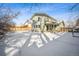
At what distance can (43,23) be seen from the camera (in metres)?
1.63

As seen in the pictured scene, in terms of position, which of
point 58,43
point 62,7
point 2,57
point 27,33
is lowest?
point 2,57

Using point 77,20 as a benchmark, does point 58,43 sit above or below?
below

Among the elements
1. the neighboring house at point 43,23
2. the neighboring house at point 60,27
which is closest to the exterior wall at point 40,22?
the neighboring house at point 43,23

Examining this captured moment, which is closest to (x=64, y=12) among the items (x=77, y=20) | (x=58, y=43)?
(x=77, y=20)

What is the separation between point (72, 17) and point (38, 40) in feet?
1.40

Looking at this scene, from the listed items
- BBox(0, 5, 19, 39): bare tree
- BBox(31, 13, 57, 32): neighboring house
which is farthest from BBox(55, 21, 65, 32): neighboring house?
BBox(0, 5, 19, 39): bare tree

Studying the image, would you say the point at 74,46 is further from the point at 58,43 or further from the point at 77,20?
the point at 77,20

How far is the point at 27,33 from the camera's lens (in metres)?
1.60

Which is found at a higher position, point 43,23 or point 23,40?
point 43,23

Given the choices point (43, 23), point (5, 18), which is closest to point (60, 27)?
point (43, 23)

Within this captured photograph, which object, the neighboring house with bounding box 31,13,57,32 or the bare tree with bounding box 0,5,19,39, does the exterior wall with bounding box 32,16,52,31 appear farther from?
the bare tree with bounding box 0,5,19,39

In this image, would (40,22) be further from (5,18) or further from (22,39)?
(5,18)

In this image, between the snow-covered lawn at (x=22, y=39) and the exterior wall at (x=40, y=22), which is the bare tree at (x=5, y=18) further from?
the exterior wall at (x=40, y=22)

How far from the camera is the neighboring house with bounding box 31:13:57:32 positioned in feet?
5.27
